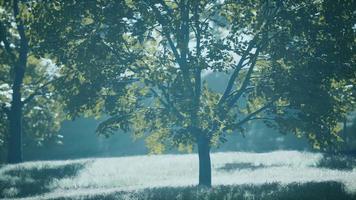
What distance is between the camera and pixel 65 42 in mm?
16750

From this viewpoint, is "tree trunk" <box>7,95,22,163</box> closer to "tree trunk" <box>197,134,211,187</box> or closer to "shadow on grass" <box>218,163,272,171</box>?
"shadow on grass" <box>218,163,272,171</box>

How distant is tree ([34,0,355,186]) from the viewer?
51.5ft

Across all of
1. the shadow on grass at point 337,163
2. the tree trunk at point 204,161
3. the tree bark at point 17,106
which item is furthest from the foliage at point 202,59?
the tree bark at point 17,106

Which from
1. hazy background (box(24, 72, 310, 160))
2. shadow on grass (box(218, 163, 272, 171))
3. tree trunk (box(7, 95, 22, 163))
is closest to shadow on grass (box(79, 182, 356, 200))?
shadow on grass (box(218, 163, 272, 171))

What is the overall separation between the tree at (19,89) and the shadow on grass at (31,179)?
4.04m

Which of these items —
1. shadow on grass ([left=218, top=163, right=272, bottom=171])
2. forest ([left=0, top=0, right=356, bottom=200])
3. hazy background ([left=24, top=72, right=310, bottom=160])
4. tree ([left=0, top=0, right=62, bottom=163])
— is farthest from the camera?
hazy background ([left=24, top=72, right=310, bottom=160])

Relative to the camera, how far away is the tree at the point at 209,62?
→ 15703 millimetres

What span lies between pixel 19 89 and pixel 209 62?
19136 millimetres

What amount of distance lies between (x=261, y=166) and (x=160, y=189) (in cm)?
1131

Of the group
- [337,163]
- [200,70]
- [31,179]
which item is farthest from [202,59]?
[337,163]

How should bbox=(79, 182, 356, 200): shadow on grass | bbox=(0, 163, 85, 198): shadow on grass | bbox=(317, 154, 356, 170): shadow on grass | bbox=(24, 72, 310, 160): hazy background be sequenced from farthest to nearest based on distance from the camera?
bbox=(24, 72, 310, 160): hazy background
bbox=(317, 154, 356, 170): shadow on grass
bbox=(0, 163, 85, 198): shadow on grass
bbox=(79, 182, 356, 200): shadow on grass

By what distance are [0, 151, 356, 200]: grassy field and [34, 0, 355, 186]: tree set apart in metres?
2.17

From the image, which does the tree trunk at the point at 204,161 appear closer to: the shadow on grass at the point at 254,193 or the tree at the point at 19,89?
the shadow on grass at the point at 254,193

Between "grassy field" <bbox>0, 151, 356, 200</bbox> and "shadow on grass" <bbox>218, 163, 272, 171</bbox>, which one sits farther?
"shadow on grass" <bbox>218, 163, 272, 171</bbox>
